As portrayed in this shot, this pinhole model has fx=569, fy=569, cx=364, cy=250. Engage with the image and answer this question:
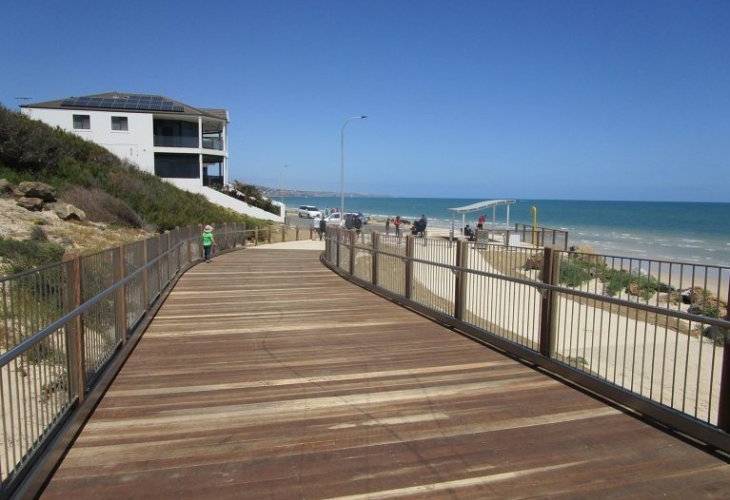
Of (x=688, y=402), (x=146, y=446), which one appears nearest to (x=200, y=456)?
(x=146, y=446)

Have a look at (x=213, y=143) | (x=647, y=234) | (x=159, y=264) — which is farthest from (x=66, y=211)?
(x=647, y=234)

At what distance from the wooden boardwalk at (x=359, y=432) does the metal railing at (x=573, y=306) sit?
0.86ft

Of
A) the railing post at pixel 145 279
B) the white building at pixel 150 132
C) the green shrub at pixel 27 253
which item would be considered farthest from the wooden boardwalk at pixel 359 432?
the white building at pixel 150 132

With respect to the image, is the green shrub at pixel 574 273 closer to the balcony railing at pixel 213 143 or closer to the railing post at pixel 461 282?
the railing post at pixel 461 282

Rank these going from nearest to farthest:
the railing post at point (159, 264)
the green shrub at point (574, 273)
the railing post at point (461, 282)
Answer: the green shrub at point (574, 273) < the railing post at point (461, 282) < the railing post at point (159, 264)

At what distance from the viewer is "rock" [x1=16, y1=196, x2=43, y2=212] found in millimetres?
21047

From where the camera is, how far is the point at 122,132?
155 ft

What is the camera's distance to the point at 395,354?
6836mm

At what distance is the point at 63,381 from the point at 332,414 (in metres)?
2.15

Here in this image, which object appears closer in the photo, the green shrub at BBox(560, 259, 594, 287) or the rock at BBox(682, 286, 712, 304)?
the rock at BBox(682, 286, 712, 304)

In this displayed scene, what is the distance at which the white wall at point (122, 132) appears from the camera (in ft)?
153

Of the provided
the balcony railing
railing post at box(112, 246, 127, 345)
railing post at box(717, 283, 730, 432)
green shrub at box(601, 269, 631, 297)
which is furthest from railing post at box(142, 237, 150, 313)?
the balcony railing

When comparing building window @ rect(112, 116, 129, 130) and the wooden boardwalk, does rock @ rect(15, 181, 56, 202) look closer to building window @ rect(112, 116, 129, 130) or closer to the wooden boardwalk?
the wooden boardwalk

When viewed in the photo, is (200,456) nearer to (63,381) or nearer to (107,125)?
(63,381)
